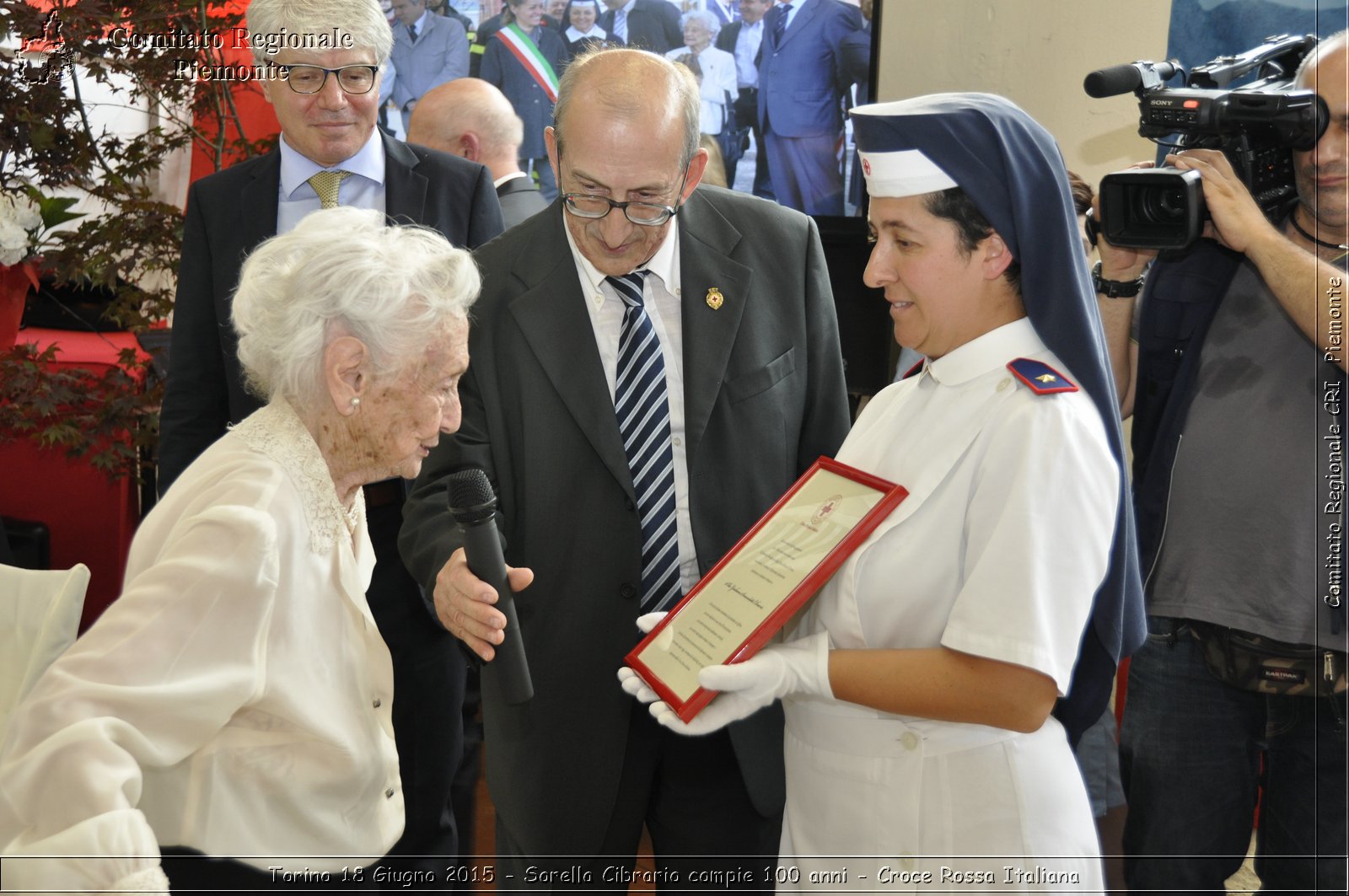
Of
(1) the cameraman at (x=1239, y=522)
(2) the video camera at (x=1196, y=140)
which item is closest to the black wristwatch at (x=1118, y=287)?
(1) the cameraman at (x=1239, y=522)

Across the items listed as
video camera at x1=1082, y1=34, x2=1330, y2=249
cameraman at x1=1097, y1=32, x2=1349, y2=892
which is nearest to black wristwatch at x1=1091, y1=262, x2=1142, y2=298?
cameraman at x1=1097, y1=32, x2=1349, y2=892

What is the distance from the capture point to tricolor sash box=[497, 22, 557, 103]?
17.1ft

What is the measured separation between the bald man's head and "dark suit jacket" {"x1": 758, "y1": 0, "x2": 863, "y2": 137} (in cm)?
131

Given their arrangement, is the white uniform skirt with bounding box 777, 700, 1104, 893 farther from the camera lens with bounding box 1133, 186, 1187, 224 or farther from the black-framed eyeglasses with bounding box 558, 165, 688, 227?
the camera lens with bounding box 1133, 186, 1187, 224

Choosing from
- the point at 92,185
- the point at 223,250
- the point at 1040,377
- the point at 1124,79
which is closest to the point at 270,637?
the point at 1040,377

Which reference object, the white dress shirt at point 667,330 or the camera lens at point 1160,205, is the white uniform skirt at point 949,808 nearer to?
the white dress shirt at point 667,330

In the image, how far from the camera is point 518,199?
13.8ft

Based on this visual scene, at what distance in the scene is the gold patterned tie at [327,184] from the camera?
2.85m

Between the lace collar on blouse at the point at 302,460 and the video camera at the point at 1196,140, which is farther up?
the video camera at the point at 1196,140

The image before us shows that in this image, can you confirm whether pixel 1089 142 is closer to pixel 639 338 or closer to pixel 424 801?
pixel 639 338

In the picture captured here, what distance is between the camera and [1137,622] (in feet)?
5.74

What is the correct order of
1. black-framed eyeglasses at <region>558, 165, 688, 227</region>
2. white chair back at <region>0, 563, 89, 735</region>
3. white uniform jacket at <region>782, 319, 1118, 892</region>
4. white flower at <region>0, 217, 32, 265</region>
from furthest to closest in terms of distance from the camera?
white flower at <region>0, 217, 32, 265</region>
black-framed eyeglasses at <region>558, 165, 688, 227</region>
white chair back at <region>0, 563, 89, 735</region>
white uniform jacket at <region>782, 319, 1118, 892</region>

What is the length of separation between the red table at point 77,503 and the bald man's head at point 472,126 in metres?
1.35

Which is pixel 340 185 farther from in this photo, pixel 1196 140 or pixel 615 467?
pixel 1196 140
